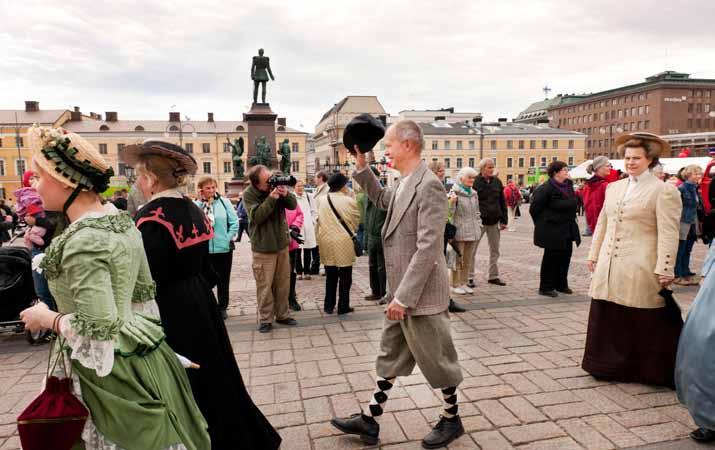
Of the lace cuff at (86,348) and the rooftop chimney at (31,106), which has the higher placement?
the rooftop chimney at (31,106)

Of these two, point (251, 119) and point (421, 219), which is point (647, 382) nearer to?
point (421, 219)

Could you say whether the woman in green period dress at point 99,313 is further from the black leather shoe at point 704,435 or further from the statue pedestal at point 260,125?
the statue pedestal at point 260,125

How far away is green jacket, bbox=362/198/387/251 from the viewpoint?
657 centimetres

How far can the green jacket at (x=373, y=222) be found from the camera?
6.57 metres

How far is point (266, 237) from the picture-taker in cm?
559

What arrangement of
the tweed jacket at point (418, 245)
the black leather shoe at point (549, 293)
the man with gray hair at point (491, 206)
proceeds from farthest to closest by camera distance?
the man with gray hair at point (491, 206), the black leather shoe at point (549, 293), the tweed jacket at point (418, 245)

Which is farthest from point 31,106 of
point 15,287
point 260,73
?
point 15,287

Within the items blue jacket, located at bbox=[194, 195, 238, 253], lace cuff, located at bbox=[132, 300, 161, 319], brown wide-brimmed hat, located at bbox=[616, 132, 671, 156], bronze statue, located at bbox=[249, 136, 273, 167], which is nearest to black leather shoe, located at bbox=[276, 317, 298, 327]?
blue jacket, located at bbox=[194, 195, 238, 253]

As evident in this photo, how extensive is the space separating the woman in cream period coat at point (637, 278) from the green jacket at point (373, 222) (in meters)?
3.03

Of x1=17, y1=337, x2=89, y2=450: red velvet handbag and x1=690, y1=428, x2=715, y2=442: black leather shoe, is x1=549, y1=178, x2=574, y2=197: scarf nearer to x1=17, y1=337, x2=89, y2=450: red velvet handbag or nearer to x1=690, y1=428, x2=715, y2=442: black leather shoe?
x1=690, y1=428, x2=715, y2=442: black leather shoe

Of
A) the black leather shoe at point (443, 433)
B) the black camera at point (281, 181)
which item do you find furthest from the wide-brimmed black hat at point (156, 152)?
the black camera at point (281, 181)

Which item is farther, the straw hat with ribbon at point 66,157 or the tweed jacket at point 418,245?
the tweed jacket at point 418,245

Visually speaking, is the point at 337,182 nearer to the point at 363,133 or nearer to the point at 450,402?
the point at 363,133

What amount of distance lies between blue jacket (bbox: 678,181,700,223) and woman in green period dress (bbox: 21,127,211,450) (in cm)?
892
